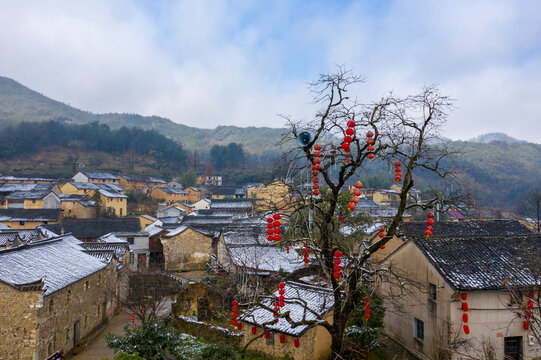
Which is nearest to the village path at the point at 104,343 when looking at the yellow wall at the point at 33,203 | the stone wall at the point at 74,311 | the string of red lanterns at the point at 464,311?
the stone wall at the point at 74,311

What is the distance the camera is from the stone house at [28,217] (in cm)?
4136

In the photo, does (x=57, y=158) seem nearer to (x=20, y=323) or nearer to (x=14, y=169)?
(x=14, y=169)

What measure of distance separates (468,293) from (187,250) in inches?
1010

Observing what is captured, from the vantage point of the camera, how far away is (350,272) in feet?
31.4

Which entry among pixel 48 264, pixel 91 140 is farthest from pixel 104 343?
pixel 91 140

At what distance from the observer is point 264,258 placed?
23312 mm

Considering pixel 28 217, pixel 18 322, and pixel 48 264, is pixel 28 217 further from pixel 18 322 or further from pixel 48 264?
pixel 18 322

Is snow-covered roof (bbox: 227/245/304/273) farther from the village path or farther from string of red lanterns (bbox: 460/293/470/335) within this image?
string of red lanterns (bbox: 460/293/470/335)

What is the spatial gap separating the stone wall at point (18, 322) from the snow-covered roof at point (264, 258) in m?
10.6

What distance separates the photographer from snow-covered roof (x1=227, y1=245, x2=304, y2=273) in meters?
22.0

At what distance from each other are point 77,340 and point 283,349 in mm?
9817

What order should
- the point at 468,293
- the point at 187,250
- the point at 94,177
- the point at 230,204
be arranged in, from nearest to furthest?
the point at 468,293 < the point at 187,250 < the point at 230,204 < the point at 94,177

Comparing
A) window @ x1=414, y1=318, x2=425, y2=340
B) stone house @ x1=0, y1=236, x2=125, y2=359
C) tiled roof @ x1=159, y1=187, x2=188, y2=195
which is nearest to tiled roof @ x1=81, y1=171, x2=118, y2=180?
tiled roof @ x1=159, y1=187, x2=188, y2=195

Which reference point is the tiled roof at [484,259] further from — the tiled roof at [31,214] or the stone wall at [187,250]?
the tiled roof at [31,214]
